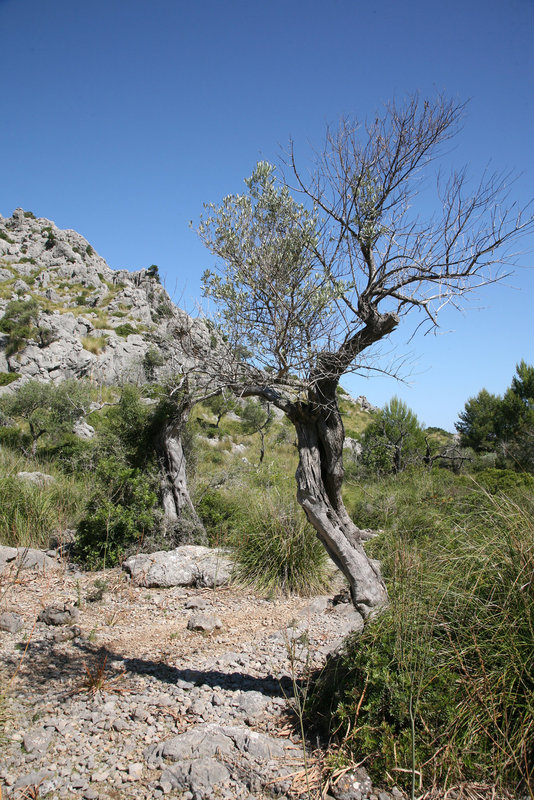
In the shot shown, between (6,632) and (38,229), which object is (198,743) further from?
(38,229)

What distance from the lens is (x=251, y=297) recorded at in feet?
14.2

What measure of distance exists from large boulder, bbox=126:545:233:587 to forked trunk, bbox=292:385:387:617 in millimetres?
3343

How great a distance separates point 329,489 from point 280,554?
132 inches

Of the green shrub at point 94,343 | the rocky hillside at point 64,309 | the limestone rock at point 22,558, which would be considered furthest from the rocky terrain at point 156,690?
the green shrub at point 94,343

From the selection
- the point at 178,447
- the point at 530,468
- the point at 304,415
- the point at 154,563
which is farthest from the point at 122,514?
the point at 530,468

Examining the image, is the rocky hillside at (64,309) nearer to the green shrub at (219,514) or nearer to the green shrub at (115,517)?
the green shrub at (115,517)

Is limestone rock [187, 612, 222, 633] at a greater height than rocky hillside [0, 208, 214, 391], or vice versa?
rocky hillside [0, 208, 214, 391]

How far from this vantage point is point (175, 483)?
875cm

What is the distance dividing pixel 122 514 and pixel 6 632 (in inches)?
109

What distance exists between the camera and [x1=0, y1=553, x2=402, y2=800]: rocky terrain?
2.98 metres

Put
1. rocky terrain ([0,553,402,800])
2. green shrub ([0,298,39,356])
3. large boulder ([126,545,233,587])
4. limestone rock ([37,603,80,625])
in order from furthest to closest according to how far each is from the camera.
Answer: green shrub ([0,298,39,356]) → large boulder ([126,545,233,587]) → limestone rock ([37,603,80,625]) → rocky terrain ([0,553,402,800])

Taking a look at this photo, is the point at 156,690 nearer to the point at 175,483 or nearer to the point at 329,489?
the point at 329,489

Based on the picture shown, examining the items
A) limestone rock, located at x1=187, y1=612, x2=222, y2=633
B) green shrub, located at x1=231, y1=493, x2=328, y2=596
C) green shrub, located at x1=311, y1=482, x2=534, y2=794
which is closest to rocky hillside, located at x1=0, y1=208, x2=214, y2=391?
green shrub, located at x1=231, y1=493, x2=328, y2=596

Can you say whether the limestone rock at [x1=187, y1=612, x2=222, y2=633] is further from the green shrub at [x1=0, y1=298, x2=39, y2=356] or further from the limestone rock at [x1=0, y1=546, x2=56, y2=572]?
the green shrub at [x1=0, y1=298, x2=39, y2=356]
